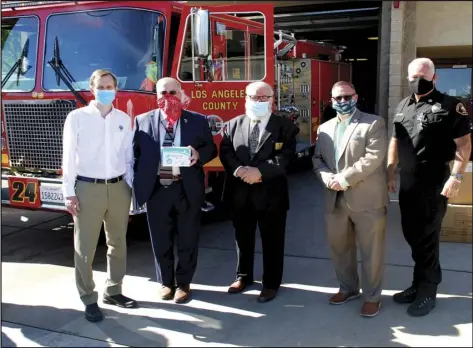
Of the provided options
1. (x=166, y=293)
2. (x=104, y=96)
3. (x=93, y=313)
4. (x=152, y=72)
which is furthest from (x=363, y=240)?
(x=152, y=72)

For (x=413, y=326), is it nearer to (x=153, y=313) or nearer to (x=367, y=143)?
(x=367, y=143)

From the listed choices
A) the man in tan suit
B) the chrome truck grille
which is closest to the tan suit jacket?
the man in tan suit

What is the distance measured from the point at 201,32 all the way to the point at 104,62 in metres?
1.05

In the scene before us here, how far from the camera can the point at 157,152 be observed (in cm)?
386

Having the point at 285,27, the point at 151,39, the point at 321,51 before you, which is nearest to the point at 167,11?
the point at 151,39

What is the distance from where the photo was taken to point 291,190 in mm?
8547

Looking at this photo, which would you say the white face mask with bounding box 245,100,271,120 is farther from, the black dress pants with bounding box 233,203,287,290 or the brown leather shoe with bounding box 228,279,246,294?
the brown leather shoe with bounding box 228,279,246,294

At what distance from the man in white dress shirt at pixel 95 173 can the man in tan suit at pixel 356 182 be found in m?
1.51

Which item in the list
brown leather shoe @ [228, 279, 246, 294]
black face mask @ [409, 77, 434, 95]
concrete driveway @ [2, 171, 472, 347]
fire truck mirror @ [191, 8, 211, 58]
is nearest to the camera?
concrete driveway @ [2, 171, 472, 347]

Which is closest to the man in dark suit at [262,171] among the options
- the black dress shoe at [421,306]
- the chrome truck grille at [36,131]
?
the black dress shoe at [421,306]

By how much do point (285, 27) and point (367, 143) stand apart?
32.4 feet

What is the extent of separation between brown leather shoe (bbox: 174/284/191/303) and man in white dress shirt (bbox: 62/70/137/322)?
628 millimetres

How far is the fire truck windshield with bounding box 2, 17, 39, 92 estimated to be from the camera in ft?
17.3

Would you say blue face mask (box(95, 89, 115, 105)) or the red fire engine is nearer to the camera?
blue face mask (box(95, 89, 115, 105))
